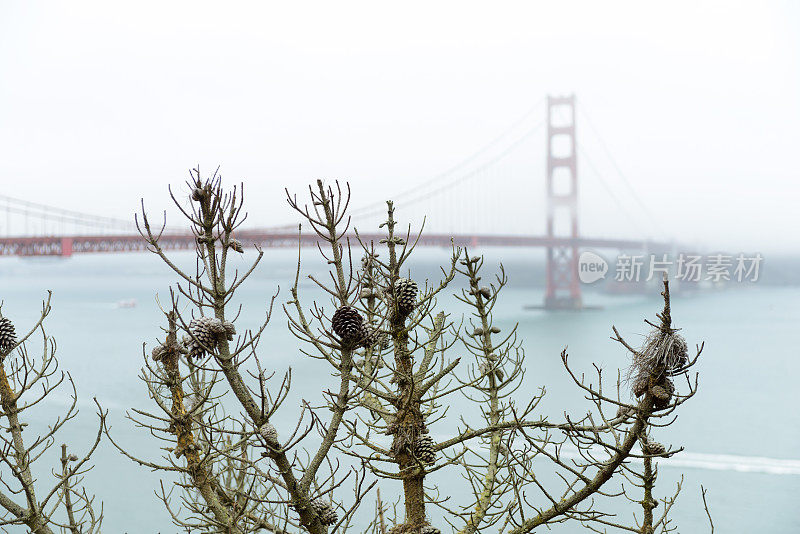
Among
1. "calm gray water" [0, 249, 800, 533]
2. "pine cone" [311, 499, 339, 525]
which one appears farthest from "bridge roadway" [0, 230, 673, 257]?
"pine cone" [311, 499, 339, 525]

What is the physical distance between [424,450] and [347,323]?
87 centimetres

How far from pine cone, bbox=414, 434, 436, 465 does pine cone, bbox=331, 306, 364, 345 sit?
2.68 ft

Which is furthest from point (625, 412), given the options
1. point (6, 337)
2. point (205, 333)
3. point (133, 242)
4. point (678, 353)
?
point (133, 242)

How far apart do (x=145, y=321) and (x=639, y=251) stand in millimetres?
21005

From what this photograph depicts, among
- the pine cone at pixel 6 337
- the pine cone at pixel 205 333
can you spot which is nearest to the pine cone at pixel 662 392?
the pine cone at pixel 205 333

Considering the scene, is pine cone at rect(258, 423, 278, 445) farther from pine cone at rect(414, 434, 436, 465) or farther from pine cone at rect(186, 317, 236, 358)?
pine cone at rect(414, 434, 436, 465)

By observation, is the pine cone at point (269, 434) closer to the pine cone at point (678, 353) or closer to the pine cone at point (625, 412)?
the pine cone at point (625, 412)

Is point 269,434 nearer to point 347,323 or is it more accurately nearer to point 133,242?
point 347,323

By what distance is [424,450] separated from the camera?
2604 millimetres

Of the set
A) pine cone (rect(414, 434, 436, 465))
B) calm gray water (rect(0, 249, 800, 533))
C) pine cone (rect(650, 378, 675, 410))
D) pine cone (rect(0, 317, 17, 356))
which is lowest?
calm gray water (rect(0, 249, 800, 533))

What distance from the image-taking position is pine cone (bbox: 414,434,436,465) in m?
2.59

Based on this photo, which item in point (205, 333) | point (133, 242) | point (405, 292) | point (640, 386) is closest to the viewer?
point (205, 333)

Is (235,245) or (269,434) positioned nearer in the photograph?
(269,434)

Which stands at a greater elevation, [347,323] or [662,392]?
[347,323]
